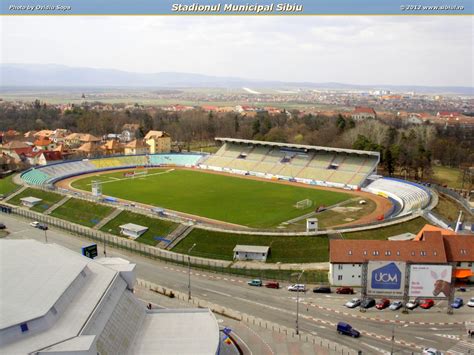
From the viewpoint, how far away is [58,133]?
131 meters

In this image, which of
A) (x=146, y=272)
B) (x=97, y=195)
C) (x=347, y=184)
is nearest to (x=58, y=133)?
(x=97, y=195)

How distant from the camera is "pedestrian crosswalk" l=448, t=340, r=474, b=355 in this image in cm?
2973

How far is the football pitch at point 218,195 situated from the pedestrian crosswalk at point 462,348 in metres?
28.7

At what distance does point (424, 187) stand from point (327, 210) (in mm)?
18238

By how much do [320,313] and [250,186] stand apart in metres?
46.1

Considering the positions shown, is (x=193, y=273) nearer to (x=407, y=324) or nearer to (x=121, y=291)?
(x=121, y=291)

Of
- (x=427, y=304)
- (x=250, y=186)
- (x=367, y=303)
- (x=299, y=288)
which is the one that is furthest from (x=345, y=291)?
(x=250, y=186)

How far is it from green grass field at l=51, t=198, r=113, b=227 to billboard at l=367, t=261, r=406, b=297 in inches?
1487

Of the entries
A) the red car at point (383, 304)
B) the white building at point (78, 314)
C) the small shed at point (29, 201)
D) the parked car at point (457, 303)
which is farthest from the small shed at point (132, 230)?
the parked car at point (457, 303)

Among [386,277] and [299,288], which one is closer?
[386,277]

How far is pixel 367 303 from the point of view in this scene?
119 ft

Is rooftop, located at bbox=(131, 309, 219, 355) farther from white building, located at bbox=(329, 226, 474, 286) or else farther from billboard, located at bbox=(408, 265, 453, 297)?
billboard, located at bbox=(408, 265, 453, 297)

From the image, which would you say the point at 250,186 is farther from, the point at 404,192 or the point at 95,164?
the point at 95,164

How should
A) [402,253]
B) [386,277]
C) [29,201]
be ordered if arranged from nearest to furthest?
[386,277], [402,253], [29,201]
